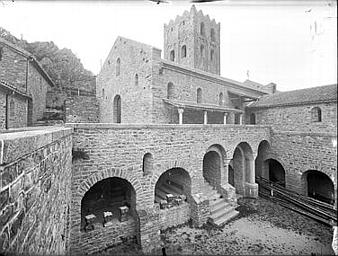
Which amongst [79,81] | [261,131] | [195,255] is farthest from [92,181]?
[79,81]

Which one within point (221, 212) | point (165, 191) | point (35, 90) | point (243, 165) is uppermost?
point (35, 90)

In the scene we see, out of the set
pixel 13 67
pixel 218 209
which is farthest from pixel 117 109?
pixel 218 209

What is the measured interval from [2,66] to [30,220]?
39.4ft

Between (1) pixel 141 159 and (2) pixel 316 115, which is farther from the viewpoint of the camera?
(2) pixel 316 115

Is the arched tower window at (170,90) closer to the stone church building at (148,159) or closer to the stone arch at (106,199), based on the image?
the stone church building at (148,159)

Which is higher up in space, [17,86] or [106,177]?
[17,86]

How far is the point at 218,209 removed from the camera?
34.6ft

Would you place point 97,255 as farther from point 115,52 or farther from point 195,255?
point 115,52

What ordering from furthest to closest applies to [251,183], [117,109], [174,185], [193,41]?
[193,41] < [117,109] < [251,183] < [174,185]

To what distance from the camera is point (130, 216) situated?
27.6 feet

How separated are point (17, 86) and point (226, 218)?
47.4 ft

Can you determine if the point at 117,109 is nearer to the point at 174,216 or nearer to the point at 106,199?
the point at 106,199

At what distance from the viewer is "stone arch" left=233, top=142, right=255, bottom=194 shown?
13547 mm

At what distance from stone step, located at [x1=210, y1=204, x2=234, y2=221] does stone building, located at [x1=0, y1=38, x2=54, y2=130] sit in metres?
11.4
